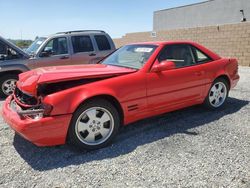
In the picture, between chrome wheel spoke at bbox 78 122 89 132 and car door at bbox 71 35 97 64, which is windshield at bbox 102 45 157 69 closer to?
chrome wheel spoke at bbox 78 122 89 132

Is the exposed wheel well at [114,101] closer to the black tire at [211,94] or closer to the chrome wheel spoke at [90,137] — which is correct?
the chrome wheel spoke at [90,137]

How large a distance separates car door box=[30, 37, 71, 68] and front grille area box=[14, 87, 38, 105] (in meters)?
3.48

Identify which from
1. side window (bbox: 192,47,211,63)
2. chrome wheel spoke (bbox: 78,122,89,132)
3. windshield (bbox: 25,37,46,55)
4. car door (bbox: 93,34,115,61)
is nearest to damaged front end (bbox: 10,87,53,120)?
chrome wheel spoke (bbox: 78,122,89,132)

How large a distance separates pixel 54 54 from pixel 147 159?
17.1ft

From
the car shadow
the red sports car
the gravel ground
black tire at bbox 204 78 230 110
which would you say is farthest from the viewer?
black tire at bbox 204 78 230 110

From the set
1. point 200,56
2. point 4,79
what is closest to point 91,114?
point 200,56

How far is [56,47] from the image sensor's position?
792 cm

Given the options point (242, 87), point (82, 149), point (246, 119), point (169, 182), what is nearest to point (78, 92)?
point (82, 149)

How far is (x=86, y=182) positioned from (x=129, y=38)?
25.7 m

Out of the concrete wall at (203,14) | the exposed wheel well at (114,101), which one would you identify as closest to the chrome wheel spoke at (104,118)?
the exposed wheel well at (114,101)

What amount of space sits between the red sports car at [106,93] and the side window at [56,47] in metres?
3.07

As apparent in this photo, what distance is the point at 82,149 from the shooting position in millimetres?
3793

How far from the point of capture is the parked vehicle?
23.4 feet

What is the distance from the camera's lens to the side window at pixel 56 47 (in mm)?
7789
